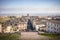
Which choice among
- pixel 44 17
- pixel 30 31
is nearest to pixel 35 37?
pixel 30 31

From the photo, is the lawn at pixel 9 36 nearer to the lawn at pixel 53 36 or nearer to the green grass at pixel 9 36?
the green grass at pixel 9 36

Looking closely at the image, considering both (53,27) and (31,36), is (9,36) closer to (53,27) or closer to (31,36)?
(31,36)

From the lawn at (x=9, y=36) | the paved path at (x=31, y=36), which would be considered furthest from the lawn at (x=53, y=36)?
the lawn at (x=9, y=36)

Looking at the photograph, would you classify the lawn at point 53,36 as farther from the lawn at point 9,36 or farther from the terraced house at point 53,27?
the lawn at point 9,36

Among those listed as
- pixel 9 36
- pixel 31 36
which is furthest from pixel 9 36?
pixel 31 36

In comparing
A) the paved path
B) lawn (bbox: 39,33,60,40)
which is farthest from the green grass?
lawn (bbox: 39,33,60,40)

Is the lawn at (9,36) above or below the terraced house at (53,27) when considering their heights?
below

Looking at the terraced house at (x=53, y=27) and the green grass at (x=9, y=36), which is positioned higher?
the terraced house at (x=53, y=27)

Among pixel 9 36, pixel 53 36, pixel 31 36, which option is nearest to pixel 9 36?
pixel 9 36

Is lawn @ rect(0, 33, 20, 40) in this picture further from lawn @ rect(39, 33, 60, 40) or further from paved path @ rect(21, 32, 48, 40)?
lawn @ rect(39, 33, 60, 40)

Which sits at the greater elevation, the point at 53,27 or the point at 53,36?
the point at 53,27

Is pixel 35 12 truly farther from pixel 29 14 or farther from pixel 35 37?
pixel 35 37

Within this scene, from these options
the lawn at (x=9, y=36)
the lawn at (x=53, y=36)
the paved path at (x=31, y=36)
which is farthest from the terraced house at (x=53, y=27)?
the lawn at (x=9, y=36)
